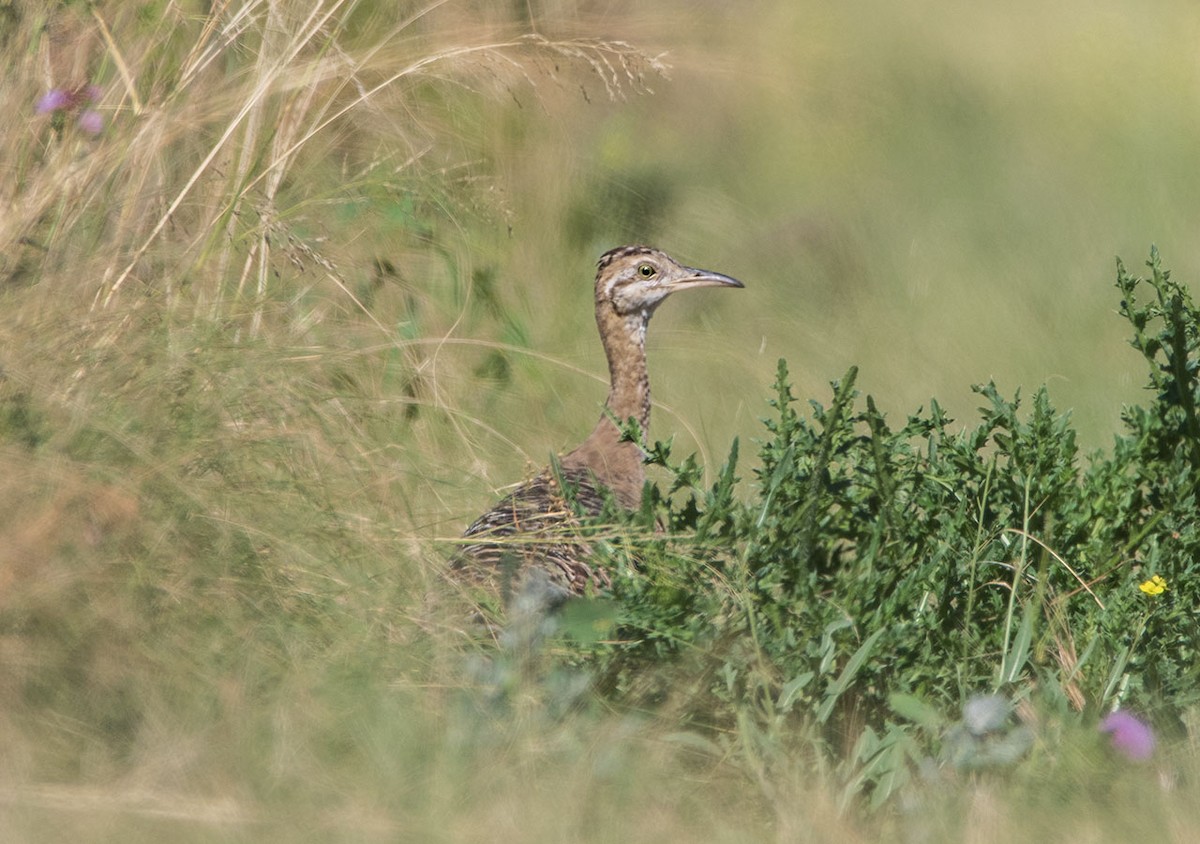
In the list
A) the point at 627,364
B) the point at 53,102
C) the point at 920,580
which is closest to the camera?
the point at 920,580

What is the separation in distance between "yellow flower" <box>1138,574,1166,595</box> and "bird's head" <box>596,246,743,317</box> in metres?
1.95

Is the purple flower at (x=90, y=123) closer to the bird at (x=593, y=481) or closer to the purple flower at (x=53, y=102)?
the purple flower at (x=53, y=102)

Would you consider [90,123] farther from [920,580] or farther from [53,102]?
[920,580]

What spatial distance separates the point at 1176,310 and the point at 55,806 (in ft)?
8.43

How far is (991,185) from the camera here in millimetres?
7711

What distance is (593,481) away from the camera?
3.99 m

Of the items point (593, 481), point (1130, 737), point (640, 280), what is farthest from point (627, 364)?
point (1130, 737)

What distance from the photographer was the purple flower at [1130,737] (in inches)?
127

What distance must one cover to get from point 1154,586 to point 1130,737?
1.67 ft

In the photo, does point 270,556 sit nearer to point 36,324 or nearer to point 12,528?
point 12,528

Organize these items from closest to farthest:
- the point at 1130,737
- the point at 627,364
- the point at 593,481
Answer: the point at 1130,737 < the point at 593,481 < the point at 627,364

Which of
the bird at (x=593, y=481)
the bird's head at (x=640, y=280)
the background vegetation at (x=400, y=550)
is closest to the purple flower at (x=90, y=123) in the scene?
the background vegetation at (x=400, y=550)

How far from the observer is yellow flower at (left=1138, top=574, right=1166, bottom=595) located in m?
3.64

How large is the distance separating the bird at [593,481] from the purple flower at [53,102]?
1.39 m
